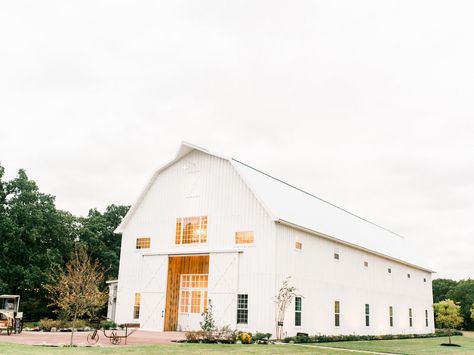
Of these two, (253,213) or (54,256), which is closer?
(253,213)

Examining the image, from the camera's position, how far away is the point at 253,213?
25.7 m

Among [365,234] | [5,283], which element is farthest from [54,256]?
[365,234]

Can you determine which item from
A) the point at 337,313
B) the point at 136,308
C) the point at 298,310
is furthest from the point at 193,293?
the point at 337,313

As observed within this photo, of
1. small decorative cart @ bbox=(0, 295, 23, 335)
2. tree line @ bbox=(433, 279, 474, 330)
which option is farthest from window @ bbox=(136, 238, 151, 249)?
tree line @ bbox=(433, 279, 474, 330)

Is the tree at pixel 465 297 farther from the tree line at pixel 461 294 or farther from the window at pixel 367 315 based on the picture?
the window at pixel 367 315

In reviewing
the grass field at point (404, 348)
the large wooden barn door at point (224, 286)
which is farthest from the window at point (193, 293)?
the grass field at point (404, 348)

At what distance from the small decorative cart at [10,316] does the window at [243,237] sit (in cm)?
1026

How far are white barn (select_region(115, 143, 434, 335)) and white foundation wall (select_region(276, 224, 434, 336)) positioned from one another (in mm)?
59

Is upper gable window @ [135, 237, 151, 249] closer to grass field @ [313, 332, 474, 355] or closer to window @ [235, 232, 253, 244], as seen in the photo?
window @ [235, 232, 253, 244]

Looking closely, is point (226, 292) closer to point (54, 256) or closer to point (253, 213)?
point (253, 213)

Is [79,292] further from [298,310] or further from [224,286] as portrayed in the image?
[298,310]

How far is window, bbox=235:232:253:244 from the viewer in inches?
1002

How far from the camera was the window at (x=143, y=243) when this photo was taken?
1157 inches

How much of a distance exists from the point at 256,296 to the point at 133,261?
844 cm
